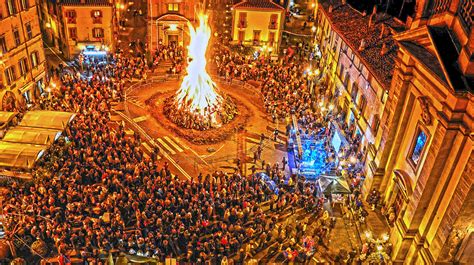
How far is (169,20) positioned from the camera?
188 ft

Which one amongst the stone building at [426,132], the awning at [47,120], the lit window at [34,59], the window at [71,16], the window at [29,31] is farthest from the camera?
the window at [71,16]

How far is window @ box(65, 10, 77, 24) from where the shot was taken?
53.8 m

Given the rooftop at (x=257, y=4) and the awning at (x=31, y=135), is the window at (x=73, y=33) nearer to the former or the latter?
the rooftop at (x=257, y=4)

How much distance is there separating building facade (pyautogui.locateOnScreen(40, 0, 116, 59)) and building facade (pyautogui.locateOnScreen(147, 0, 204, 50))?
5.21 m

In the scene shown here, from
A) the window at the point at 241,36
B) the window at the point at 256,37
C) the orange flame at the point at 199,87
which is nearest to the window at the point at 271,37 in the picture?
the window at the point at 256,37

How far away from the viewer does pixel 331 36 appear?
50.0 metres

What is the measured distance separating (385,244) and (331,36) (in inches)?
1082

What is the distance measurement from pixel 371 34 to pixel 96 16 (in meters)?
33.9

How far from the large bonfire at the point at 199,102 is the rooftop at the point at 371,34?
14.3 m

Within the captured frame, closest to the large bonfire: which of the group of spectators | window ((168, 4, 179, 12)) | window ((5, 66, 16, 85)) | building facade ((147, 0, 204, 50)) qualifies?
the group of spectators

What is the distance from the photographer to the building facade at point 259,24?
58.0 metres

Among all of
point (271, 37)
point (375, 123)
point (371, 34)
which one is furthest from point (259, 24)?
point (375, 123)

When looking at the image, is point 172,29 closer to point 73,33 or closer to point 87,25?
point 87,25

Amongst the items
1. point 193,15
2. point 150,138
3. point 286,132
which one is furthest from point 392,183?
point 193,15
